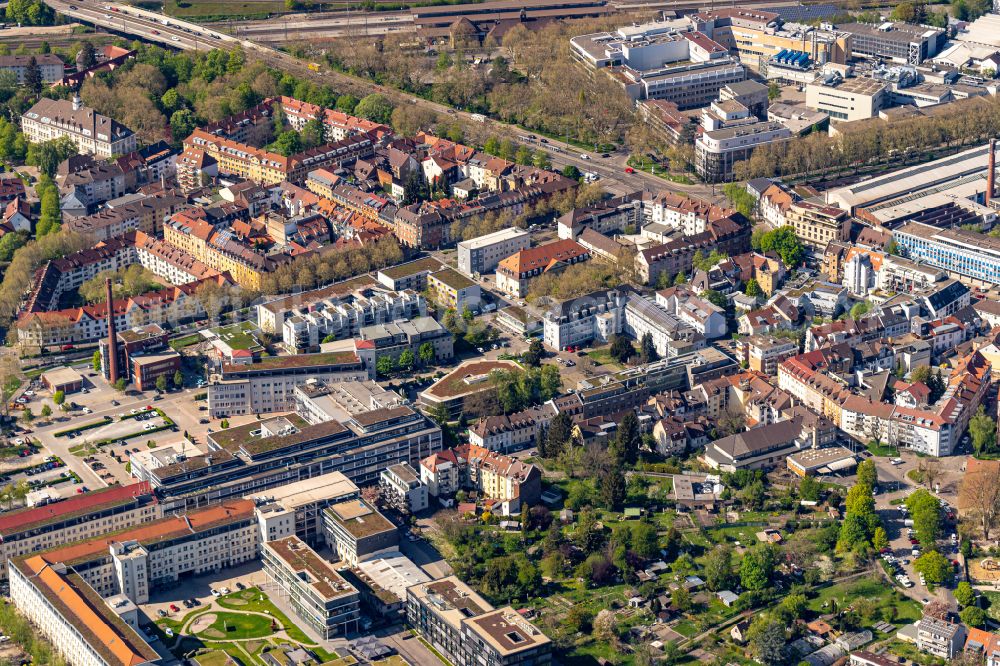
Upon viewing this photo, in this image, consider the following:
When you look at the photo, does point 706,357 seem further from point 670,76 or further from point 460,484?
point 670,76

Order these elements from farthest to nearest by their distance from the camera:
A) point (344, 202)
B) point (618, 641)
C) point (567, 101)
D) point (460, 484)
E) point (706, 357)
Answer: point (567, 101)
point (344, 202)
point (706, 357)
point (460, 484)
point (618, 641)

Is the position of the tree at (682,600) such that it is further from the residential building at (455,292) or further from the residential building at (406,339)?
the residential building at (455,292)

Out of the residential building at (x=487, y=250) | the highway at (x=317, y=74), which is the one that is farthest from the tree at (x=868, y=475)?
the highway at (x=317, y=74)

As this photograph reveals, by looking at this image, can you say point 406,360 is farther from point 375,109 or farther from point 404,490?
point 375,109

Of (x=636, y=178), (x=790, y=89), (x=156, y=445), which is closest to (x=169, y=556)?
(x=156, y=445)

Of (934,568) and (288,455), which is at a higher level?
(288,455)

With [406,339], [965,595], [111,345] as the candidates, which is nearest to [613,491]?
[965,595]

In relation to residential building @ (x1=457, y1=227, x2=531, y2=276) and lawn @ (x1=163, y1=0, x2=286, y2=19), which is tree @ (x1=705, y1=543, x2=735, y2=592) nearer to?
residential building @ (x1=457, y1=227, x2=531, y2=276)
